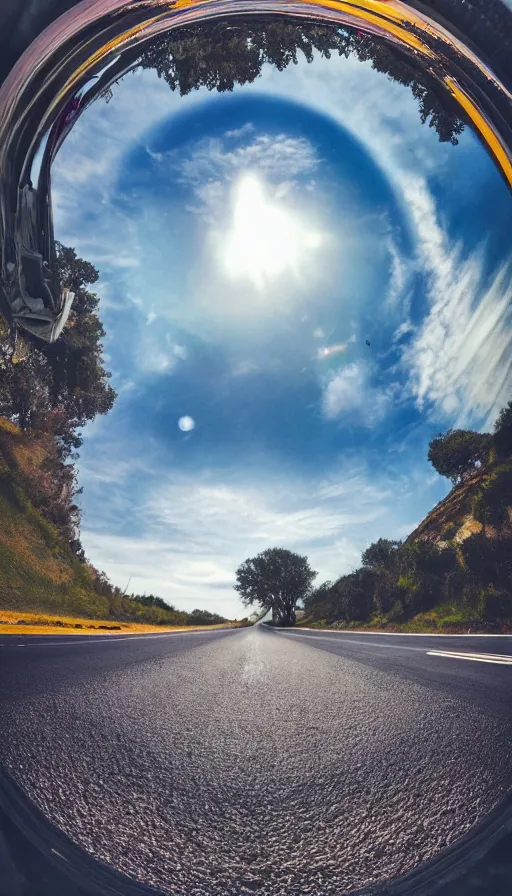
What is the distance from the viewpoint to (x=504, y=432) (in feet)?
9.95

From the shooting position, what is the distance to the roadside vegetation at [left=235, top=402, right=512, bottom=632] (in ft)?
10.3

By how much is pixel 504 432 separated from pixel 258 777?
3.09 m

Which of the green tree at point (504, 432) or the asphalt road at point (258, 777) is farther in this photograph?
the green tree at point (504, 432)

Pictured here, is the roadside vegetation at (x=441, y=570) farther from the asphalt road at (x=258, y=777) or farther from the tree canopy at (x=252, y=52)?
the tree canopy at (x=252, y=52)

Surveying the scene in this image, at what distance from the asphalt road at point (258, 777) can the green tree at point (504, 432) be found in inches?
76.0

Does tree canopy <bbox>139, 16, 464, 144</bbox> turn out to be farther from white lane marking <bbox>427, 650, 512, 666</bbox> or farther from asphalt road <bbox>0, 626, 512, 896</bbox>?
white lane marking <bbox>427, 650, 512, 666</bbox>

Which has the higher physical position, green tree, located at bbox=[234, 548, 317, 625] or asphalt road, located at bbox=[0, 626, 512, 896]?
green tree, located at bbox=[234, 548, 317, 625]

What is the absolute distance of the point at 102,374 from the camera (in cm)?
301

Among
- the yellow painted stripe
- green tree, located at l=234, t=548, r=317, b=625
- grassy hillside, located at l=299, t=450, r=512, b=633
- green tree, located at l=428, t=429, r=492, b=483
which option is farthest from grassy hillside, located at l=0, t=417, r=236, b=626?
the yellow painted stripe

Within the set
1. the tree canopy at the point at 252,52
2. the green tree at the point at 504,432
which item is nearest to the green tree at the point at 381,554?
the green tree at the point at 504,432

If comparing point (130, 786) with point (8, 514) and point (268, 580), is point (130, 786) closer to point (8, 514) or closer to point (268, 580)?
point (268, 580)

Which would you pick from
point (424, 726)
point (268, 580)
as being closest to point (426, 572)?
point (268, 580)

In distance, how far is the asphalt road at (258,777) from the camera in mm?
809

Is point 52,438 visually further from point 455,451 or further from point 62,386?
point 455,451
